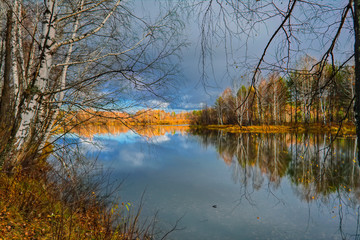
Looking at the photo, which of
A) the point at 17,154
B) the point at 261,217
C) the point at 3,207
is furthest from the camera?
the point at 261,217

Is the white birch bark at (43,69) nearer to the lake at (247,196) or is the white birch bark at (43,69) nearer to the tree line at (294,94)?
the lake at (247,196)

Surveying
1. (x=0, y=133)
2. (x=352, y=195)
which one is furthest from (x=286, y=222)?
(x=0, y=133)

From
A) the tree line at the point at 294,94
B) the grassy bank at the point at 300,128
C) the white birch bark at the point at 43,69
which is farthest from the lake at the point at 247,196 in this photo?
the white birch bark at the point at 43,69

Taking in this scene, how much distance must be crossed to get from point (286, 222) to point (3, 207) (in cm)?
609

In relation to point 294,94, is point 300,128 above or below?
below

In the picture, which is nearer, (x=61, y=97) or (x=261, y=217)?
(x=61, y=97)

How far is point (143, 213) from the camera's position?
5785 mm

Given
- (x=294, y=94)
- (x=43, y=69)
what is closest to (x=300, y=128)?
(x=294, y=94)

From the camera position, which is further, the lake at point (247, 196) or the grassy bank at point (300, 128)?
the lake at point (247, 196)

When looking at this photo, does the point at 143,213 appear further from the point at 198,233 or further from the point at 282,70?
the point at 282,70

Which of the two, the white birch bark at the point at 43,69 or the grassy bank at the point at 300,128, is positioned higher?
the white birch bark at the point at 43,69

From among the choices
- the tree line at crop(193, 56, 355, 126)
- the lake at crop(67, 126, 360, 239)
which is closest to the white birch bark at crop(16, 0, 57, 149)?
the lake at crop(67, 126, 360, 239)

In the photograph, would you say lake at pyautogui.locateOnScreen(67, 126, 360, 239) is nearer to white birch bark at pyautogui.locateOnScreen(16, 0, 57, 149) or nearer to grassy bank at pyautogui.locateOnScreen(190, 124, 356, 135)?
grassy bank at pyautogui.locateOnScreen(190, 124, 356, 135)

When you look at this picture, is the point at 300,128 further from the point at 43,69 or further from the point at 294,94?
the point at 43,69
